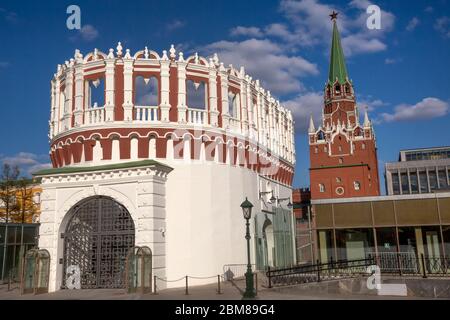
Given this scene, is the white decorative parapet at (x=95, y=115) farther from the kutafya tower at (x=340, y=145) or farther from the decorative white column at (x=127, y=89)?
the kutafya tower at (x=340, y=145)

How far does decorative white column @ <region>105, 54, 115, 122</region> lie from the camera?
2583 centimetres

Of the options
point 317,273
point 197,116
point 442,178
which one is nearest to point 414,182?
point 442,178

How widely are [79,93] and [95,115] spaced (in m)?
1.72

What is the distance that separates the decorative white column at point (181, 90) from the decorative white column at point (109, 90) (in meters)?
3.88

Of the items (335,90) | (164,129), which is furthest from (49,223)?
(335,90)

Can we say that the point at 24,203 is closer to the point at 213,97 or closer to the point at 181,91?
the point at 181,91

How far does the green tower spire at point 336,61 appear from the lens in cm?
7686

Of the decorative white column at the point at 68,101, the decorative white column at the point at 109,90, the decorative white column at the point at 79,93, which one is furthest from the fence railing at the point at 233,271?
the decorative white column at the point at 68,101

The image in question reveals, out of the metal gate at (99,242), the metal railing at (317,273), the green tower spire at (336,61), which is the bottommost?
the metal railing at (317,273)

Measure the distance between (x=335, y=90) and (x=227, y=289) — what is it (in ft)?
198

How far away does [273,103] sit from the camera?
37062 millimetres

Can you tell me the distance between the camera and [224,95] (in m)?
28.6

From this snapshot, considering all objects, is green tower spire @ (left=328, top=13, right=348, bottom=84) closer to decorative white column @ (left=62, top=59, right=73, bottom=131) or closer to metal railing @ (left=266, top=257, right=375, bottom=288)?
metal railing @ (left=266, top=257, right=375, bottom=288)

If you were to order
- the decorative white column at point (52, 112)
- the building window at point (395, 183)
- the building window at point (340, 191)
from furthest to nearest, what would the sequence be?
the building window at point (395, 183) < the building window at point (340, 191) < the decorative white column at point (52, 112)
